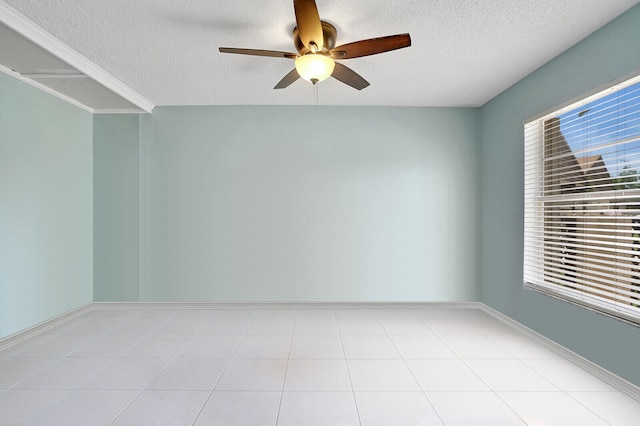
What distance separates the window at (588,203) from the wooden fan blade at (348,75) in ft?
5.56

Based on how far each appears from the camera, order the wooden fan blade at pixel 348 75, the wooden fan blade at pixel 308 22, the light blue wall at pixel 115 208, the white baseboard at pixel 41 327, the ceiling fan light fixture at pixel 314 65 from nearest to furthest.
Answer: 1. the wooden fan blade at pixel 308 22
2. the ceiling fan light fixture at pixel 314 65
3. the wooden fan blade at pixel 348 75
4. the white baseboard at pixel 41 327
5. the light blue wall at pixel 115 208

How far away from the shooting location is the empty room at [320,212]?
6.85 feet

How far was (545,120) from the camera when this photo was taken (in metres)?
2.96

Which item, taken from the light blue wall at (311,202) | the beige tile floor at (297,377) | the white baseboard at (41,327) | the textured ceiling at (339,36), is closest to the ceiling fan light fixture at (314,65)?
the textured ceiling at (339,36)

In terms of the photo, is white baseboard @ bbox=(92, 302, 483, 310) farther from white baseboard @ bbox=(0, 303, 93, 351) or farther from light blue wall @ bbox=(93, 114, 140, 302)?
white baseboard @ bbox=(0, 303, 93, 351)

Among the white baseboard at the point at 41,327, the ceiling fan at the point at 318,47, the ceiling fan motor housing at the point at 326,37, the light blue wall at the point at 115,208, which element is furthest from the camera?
the light blue wall at the point at 115,208

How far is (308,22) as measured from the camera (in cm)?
181

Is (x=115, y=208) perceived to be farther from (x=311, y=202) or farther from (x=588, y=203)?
(x=588, y=203)

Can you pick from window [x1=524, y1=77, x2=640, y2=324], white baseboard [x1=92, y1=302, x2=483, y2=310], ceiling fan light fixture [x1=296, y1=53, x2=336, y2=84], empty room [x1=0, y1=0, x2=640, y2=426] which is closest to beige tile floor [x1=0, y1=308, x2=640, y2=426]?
empty room [x1=0, y1=0, x2=640, y2=426]

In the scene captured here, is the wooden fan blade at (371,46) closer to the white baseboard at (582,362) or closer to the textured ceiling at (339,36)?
the textured ceiling at (339,36)

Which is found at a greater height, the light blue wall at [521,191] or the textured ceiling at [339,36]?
the textured ceiling at [339,36]

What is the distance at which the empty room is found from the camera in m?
2.09

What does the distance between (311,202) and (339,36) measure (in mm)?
1992

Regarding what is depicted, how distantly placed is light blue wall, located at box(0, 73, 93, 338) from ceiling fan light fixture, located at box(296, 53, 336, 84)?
2.69 meters
